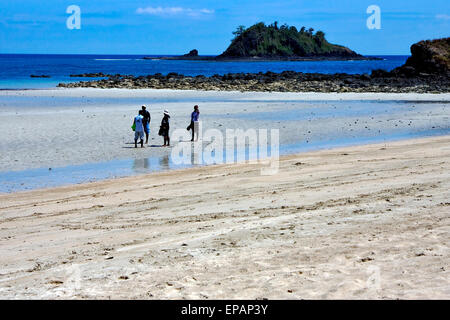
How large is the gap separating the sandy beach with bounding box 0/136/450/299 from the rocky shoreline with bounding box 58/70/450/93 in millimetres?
41858

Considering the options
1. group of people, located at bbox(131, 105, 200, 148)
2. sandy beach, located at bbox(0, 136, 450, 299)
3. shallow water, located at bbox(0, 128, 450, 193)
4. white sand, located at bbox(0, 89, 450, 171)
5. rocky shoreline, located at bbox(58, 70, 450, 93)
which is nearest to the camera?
sandy beach, located at bbox(0, 136, 450, 299)

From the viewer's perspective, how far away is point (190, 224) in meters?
9.43

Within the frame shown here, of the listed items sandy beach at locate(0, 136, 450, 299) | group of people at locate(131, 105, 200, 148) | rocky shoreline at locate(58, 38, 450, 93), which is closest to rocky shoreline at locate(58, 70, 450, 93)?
rocky shoreline at locate(58, 38, 450, 93)

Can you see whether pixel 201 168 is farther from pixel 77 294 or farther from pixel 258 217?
pixel 77 294

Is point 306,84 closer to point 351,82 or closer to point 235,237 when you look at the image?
point 351,82

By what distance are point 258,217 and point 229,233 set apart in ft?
3.64

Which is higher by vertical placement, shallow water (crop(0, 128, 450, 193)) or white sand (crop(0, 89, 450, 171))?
white sand (crop(0, 89, 450, 171))

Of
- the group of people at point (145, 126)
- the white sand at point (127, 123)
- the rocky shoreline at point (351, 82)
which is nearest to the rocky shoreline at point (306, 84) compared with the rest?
the rocky shoreline at point (351, 82)

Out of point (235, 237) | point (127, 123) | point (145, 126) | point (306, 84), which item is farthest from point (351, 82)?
point (235, 237)

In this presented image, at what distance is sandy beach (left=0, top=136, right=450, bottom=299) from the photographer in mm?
6555

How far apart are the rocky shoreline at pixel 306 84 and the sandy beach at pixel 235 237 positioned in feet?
137

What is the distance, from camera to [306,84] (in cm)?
5984

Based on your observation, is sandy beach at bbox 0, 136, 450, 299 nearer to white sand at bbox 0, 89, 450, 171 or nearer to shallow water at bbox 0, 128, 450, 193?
shallow water at bbox 0, 128, 450, 193

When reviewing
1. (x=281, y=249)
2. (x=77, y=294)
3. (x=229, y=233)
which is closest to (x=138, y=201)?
(x=229, y=233)
